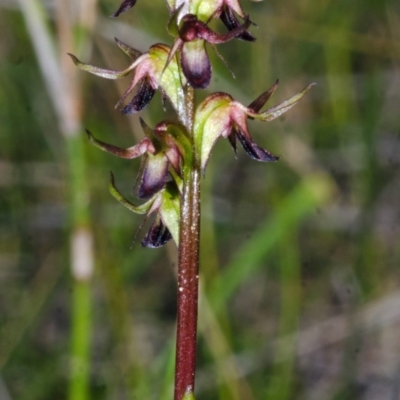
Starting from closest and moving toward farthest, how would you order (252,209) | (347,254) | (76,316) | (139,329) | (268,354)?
(76,316) → (268,354) → (139,329) → (347,254) → (252,209)

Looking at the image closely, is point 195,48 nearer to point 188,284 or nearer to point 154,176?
point 154,176

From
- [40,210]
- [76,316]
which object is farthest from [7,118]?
[76,316]

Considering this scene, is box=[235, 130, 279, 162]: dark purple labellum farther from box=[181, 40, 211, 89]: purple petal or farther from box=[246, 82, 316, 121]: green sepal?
box=[181, 40, 211, 89]: purple petal

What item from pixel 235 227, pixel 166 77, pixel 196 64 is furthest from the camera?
pixel 235 227

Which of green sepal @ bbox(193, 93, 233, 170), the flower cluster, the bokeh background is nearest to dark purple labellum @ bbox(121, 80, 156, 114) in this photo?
the flower cluster

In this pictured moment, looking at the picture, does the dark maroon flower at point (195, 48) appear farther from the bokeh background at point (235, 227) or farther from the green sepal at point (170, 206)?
the bokeh background at point (235, 227)

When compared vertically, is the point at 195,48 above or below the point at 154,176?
above

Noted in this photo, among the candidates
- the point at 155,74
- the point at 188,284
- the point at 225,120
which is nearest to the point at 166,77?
the point at 155,74

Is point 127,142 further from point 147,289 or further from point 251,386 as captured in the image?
point 251,386
